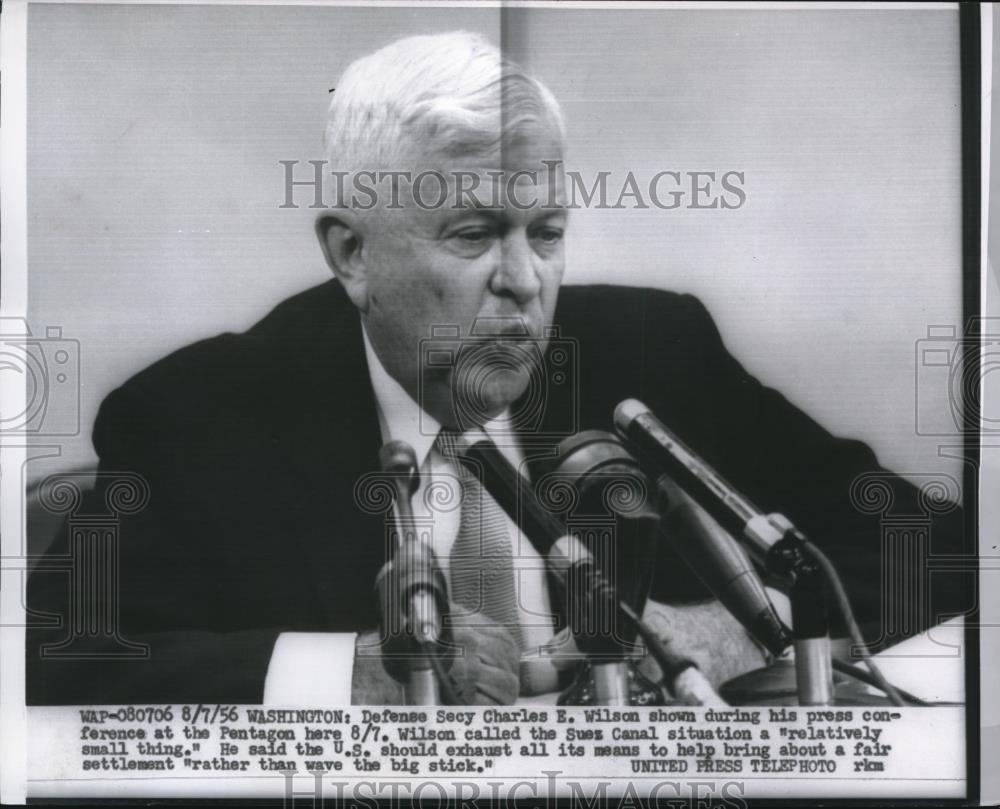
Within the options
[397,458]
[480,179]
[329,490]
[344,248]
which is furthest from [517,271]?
[329,490]

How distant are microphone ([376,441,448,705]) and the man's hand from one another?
0.13 ft

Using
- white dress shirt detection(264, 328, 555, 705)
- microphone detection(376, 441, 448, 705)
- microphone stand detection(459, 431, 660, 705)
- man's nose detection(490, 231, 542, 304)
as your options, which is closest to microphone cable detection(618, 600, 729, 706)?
microphone stand detection(459, 431, 660, 705)

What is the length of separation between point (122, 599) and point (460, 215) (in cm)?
158

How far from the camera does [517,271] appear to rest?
10.8 ft

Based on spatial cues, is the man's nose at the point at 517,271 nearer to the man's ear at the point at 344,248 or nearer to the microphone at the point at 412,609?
the man's ear at the point at 344,248

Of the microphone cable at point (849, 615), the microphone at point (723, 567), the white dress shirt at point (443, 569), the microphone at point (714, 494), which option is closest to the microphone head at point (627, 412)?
the microphone at point (714, 494)

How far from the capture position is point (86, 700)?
3336 mm

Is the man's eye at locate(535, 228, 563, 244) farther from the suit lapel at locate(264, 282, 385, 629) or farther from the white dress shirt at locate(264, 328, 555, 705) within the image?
the suit lapel at locate(264, 282, 385, 629)

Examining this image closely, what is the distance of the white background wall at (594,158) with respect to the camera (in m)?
3.30

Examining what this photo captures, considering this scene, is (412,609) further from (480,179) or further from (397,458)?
(480,179)

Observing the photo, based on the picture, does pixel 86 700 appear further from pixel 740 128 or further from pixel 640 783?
pixel 740 128

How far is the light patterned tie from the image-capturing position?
330cm

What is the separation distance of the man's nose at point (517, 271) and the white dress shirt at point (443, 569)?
38cm

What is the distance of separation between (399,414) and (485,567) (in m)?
0.55
